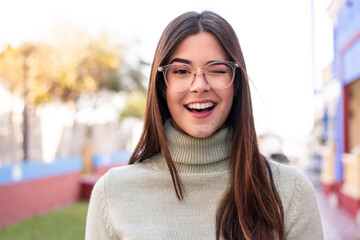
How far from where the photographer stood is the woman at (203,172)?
171cm

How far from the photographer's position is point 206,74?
5.67 ft

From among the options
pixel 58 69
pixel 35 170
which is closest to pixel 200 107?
pixel 35 170

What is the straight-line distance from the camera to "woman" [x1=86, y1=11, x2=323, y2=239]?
67.5 inches

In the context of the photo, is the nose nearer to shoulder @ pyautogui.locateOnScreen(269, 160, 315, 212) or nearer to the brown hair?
the brown hair

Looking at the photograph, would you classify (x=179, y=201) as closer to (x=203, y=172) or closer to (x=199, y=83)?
(x=203, y=172)

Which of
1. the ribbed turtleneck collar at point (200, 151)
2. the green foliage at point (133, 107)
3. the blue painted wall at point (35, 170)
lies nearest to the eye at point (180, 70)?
the ribbed turtleneck collar at point (200, 151)

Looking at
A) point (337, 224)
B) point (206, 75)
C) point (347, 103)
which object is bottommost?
point (337, 224)

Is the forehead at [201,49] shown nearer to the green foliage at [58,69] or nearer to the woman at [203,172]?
the woman at [203,172]

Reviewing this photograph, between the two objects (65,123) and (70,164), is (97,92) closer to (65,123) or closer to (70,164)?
(65,123)

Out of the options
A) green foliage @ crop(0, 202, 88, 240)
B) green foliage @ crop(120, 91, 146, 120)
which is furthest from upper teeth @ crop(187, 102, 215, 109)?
green foliage @ crop(120, 91, 146, 120)

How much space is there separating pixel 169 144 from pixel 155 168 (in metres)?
0.13

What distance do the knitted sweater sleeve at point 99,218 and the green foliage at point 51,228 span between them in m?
5.24

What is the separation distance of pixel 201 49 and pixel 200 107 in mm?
227

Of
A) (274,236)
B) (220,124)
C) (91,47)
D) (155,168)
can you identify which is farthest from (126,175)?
(91,47)
